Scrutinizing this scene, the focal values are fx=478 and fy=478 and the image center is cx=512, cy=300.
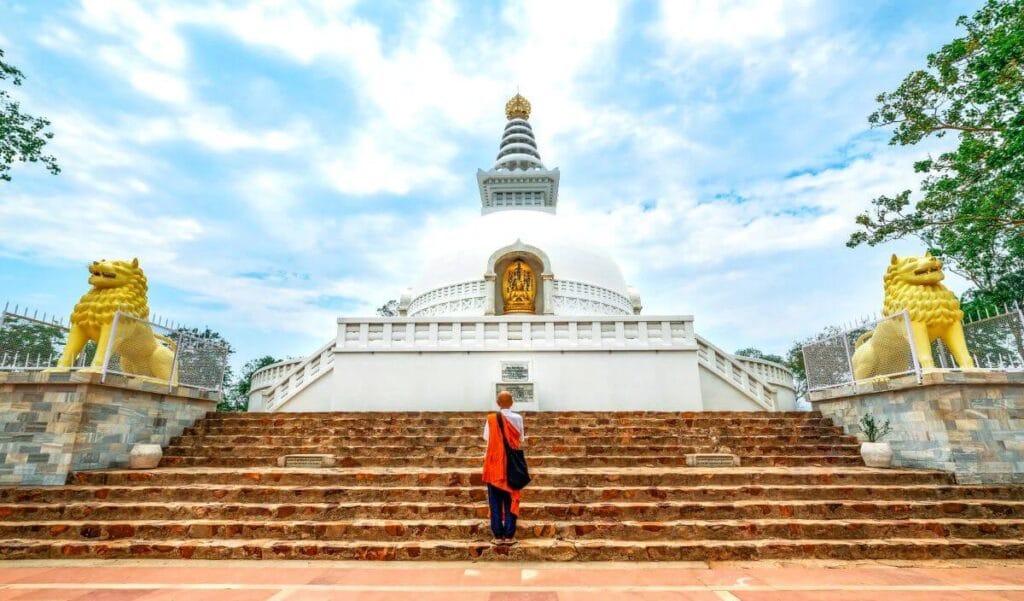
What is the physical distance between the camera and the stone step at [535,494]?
17.8 feet

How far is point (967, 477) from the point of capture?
18.9 ft

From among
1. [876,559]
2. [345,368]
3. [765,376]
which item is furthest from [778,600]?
[765,376]

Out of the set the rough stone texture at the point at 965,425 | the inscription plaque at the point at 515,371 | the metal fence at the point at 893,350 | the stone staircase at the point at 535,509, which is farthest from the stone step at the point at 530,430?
the inscription plaque at the point at 515,371

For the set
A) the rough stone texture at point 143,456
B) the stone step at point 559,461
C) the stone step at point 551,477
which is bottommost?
the stone step at point 551,477

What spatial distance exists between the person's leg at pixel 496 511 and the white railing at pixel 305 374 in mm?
8685

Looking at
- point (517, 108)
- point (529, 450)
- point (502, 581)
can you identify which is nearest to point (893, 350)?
point (529, 450)

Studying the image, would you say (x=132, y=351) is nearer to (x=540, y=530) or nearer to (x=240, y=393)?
(x=540, y=530)

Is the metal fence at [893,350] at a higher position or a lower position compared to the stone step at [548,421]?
higher

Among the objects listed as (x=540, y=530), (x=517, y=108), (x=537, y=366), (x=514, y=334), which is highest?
(x=517, y=108)

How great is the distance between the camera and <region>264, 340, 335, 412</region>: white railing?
40.1ft

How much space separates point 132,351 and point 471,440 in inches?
210

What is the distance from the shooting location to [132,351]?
23.8 ft

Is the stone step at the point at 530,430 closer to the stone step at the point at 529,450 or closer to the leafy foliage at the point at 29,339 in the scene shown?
the stone step at the point at 529,450

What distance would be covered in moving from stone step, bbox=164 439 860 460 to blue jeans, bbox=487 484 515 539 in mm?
2440
